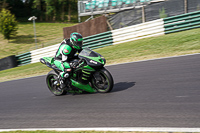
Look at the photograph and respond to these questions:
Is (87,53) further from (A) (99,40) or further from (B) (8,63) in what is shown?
(B) (8,63)

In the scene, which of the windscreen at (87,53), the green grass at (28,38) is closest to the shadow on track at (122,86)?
the windscreen at (87,53)

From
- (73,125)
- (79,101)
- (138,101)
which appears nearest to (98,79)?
(79,101)

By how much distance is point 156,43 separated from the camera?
1301 cm

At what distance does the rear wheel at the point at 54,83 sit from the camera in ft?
25.0

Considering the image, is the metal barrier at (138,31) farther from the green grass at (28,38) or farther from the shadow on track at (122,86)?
the green grass at (28,38)

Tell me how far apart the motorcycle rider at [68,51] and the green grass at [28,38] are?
92.3 feet

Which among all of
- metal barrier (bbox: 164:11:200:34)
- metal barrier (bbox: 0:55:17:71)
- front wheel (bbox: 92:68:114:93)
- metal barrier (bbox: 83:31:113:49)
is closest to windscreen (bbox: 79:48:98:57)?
front wheel (bbox: 92:68:114:93)

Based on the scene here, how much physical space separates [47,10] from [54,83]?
53.8 m

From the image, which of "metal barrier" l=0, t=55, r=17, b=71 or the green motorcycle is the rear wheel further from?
"metal barrier" l=0, t=55, r=17, b=71

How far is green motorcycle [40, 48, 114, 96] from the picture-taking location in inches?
249

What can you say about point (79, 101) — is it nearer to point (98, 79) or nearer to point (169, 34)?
point (98, 79)

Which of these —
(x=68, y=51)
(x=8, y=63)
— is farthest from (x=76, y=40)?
(x=8, y=63)

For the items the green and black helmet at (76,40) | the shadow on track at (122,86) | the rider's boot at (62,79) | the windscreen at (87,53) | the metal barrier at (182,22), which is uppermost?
the metal barrier at (182,22)

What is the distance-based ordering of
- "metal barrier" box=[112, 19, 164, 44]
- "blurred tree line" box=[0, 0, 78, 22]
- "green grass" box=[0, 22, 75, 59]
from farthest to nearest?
1. "blurred tree line" box=[0, 0, 78, 22]
2. "green grass" box=[0, 22, 75, 59]
3. "metal barrier" box=[112, 19, 164, 44]
